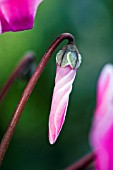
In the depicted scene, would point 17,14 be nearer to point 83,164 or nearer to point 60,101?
point 60,101

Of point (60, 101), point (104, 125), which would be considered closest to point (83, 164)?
point (104, 125)

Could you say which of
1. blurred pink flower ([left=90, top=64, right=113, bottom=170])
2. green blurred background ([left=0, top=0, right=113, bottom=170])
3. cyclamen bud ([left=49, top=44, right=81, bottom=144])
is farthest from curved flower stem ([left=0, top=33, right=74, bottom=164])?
green blurred background ([left=0, top=0, right=113, bottom=170])

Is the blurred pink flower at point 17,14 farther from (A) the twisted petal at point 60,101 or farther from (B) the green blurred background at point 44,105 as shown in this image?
(B) the green blurred background at point 44,105

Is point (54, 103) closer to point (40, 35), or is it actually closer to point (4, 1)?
point (4, 1)

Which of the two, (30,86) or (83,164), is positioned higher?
(30,86)

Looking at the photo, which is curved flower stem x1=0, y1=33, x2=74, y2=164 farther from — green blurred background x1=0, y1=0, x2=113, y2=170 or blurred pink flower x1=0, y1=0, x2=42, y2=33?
green blurred background x1=0, y1=0, x2=113, y2=170

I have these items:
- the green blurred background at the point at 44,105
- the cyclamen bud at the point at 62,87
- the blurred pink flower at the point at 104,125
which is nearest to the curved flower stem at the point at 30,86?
the cyclamen bud at the point at 62,87
